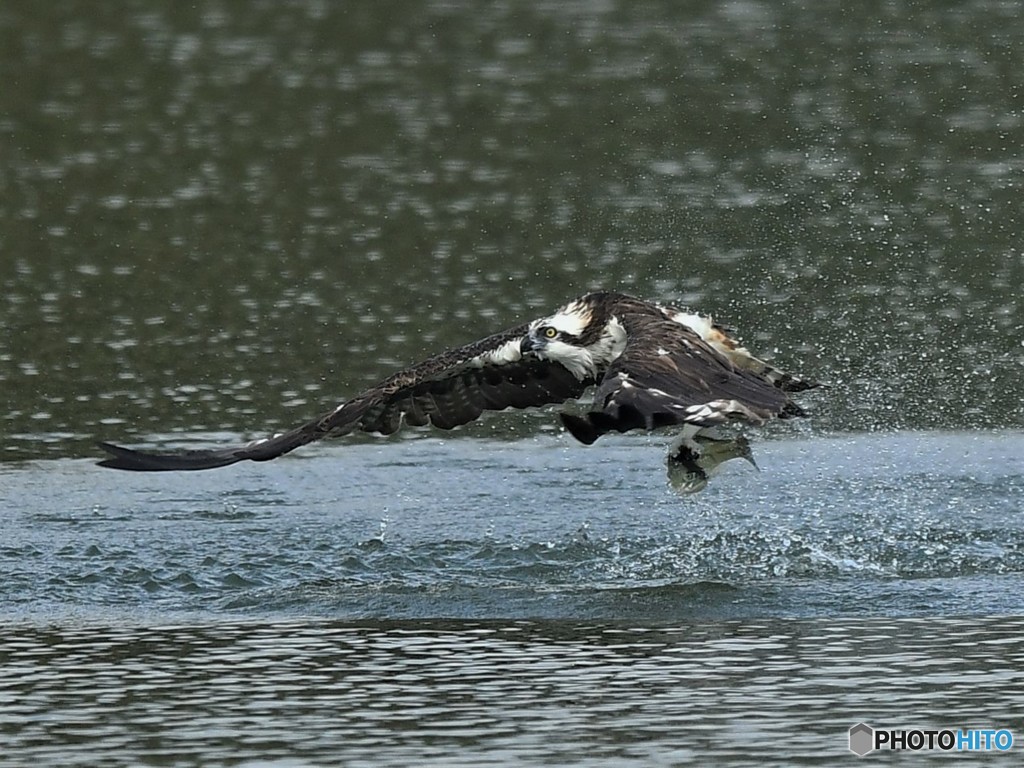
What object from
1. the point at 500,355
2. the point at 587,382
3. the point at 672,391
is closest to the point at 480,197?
the point at 587,382

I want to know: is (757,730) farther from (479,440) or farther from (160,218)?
Answer: (160,218)

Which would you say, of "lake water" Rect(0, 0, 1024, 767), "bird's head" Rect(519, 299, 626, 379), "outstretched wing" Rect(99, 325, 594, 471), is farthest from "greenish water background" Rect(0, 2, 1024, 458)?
"bird's head" Rect(519, 299, 626, 379)

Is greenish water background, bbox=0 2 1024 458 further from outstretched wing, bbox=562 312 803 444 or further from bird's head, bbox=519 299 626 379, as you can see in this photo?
outstretched wing, bbox=562 312 803 444

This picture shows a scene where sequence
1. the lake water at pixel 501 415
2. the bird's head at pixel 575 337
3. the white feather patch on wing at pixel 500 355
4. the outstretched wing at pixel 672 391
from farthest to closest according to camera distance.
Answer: the white feather patch on wing at pixel 500 355
the bird's head at pixel 575 337
the lake water at pixel 501 415
the outstretched wing at pixel 672 391

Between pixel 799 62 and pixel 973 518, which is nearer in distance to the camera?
pixel 973 518

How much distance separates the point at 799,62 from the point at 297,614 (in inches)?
742

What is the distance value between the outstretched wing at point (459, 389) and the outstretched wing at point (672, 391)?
1.30 m

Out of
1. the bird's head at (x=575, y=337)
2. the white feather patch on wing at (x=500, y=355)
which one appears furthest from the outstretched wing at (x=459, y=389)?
the bird's head at (x=575, y=337)

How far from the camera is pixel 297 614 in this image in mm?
11094

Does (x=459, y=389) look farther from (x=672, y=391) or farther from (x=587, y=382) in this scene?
(x=672, y=391)

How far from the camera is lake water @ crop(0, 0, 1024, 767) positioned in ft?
31.3

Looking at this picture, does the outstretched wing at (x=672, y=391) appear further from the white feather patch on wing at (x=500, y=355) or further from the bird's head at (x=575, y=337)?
the white feather patch on wing at (x=500, y=355)

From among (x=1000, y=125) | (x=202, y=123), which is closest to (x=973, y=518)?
(x=1000, y=125)

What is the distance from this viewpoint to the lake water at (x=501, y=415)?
31.3 feet
